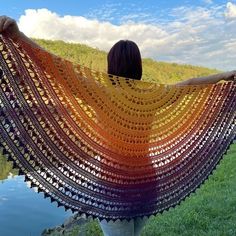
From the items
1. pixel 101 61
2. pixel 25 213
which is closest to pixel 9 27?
pixel 25 213

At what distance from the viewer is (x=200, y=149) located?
2.38 metres

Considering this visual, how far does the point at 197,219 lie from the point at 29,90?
11.9 feet

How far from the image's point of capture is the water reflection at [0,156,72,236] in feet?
26.8

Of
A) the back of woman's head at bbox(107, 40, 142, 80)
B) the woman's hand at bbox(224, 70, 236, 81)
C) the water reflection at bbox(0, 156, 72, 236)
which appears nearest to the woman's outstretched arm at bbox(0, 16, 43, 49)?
the back of woman's head at bbox(107, 40, 142, 80)

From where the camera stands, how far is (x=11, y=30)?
1.76m

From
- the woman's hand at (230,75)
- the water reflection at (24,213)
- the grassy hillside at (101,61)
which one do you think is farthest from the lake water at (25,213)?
the grassy hillside at (101,61)

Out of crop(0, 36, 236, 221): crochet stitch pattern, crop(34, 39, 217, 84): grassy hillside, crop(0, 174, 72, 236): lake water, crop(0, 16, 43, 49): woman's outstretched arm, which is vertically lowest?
crop(0, 174, 72, 236): lake water

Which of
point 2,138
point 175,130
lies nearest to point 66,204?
point 2,138

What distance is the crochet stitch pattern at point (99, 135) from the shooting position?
1848 mm

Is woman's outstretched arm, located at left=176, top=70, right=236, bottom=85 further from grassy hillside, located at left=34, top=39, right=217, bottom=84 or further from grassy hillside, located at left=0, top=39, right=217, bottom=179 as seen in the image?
grassy hillside, located at left=34, top=39, right=217, bottom=84

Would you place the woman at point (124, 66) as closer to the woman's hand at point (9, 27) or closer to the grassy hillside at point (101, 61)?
the woman's hand at point (9, 27)

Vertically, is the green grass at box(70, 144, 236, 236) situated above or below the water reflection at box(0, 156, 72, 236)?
above

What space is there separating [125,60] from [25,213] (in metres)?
7.46

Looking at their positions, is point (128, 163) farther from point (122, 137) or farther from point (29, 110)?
point (29, 110)
